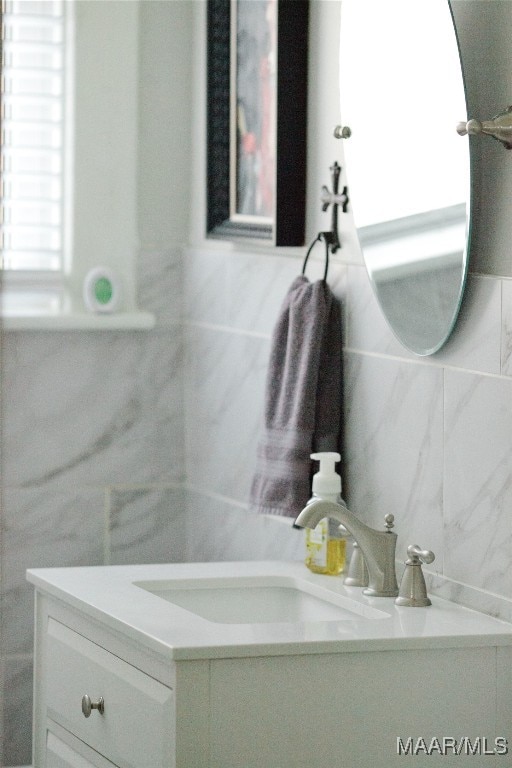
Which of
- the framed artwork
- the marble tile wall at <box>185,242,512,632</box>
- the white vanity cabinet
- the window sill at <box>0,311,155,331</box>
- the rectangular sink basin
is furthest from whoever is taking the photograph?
the window sill at <box>0,311,155,331</box>

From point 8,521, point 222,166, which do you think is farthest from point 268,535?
point 222,166

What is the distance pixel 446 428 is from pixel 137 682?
1.76 feet

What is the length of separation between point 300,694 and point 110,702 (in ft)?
0.97

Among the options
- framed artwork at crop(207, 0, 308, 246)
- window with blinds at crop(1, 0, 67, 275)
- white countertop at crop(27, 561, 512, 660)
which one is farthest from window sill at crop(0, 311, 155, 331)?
white countertop at crop(27, 561, 512, 660)

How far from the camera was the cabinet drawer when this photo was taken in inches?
52.4

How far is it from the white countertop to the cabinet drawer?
58mm

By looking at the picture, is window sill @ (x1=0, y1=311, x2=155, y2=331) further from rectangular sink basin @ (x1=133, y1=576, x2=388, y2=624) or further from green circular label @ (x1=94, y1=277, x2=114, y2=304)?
rectangular sink basin @ (x1=133, y1=576, x2=388, y2=624)

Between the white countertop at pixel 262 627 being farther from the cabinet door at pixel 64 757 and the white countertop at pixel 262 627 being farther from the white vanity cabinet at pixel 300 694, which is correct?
the cabinet door at pixel 64 757

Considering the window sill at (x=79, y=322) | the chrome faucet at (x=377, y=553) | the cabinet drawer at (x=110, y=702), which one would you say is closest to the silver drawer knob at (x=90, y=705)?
the cabinet drawer at (x=110, y=702)

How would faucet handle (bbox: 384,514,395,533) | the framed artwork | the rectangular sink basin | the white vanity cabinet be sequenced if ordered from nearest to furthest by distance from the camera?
the white vanity cabinet, faucet handle (bbox: 384,514,395,533), the rectangular sink basin, the framed artwork

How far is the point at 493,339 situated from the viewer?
1457 millimetres

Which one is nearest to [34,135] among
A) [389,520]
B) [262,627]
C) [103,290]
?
[103,290]

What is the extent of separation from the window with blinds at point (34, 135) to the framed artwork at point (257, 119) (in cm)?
34

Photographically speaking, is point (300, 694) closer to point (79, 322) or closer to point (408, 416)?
point (408, 416)
